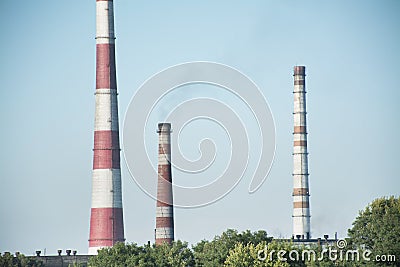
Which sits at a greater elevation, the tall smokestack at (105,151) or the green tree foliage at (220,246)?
the tall smokestack at (105,151)

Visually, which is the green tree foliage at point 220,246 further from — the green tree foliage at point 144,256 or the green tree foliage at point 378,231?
the green tree foliage at point 378,231

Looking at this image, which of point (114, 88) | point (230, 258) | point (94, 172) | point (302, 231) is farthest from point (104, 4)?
point (302, 231)

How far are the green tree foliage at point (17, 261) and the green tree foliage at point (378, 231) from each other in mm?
18025

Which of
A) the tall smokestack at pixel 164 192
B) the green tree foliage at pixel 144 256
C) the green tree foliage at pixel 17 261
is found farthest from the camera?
the tall smokestack at pixel 164 192

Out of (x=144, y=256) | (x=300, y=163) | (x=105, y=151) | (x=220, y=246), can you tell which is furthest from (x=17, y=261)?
(x=300, y=163)

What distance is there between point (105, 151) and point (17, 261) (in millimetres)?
7956

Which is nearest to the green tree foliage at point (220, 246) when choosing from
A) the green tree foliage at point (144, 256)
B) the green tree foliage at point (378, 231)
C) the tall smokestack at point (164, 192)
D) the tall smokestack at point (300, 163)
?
the green tree foliage at point (144, 256)

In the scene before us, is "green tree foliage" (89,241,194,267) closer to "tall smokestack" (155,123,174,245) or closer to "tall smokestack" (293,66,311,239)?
"tall smokestack" (155,123,174,245)

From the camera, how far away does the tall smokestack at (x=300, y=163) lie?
83500mm

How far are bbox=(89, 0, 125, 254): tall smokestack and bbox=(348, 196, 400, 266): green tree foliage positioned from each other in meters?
14.3

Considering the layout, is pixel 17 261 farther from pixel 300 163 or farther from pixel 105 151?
pixel 300 163

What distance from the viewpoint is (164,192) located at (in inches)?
2603

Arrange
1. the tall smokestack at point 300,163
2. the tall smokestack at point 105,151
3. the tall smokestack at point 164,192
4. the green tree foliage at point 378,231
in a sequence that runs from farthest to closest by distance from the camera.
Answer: the tall smokestack at point 300,163 < the tall smokestack at point 164,192 < the tall smokestack at point 105,151 < the green tree foliage at point 378,231

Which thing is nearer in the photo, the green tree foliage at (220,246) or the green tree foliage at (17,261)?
the green tree foliage at (220,246)
